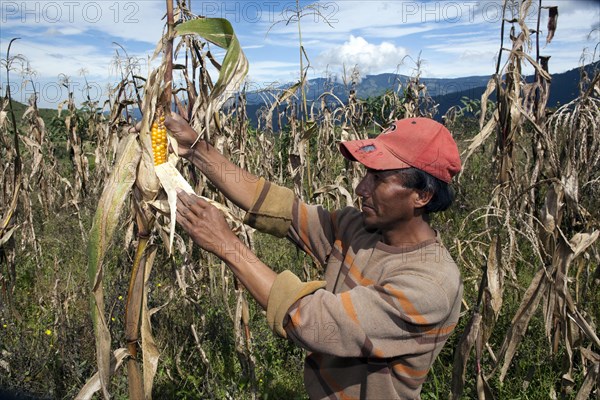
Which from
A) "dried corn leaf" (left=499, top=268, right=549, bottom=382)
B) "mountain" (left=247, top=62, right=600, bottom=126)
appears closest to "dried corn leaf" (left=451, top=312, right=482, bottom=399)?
"dried corn leaf" (left=499, top=268, right=549, bottom=382)

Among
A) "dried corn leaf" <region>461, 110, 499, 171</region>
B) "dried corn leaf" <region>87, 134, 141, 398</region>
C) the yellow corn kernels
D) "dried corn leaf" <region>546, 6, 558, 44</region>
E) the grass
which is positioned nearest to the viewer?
"dried corn leaf" <region>87, 134, 141, 398</region>

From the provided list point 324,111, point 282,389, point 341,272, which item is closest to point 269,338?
point 282,389

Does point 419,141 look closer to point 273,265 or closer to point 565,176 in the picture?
point 565,176

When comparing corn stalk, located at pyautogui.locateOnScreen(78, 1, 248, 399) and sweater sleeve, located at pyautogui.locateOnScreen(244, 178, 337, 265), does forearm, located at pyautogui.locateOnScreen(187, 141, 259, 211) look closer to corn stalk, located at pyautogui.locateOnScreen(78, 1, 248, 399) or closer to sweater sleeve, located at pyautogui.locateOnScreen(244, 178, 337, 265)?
sweater sleeve, located at pyautogui.locateOnScreen(244, 178, 337, 265)

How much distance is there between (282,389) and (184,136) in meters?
1.79

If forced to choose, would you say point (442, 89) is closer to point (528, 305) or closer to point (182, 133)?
point (528, 305)

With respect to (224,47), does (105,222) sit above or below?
below

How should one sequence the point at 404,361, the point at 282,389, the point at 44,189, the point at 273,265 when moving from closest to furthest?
the point at 404,361 < the point at 282,389 < the point at 273,265 < the point at 44,189

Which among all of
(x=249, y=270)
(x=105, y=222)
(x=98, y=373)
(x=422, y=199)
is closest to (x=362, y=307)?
(x=249, y=270)

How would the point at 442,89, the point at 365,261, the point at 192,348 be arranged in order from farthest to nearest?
the point at 442,89 → the point at 192,348 → the point at 365,261

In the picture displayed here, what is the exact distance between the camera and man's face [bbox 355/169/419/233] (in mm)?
1820

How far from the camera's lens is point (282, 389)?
3.04 meters

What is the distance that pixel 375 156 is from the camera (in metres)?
1.81

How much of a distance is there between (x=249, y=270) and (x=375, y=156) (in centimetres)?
63
